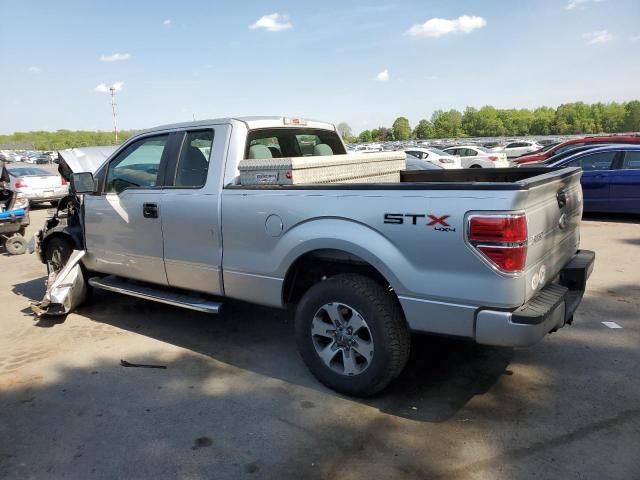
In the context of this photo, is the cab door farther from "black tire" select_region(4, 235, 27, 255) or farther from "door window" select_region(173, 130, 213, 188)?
"black tire" select_region(4, 235, 27, 255)

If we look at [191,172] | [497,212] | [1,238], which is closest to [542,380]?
[497,212]

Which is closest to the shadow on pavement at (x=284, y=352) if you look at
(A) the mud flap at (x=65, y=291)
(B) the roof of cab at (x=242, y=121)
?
(A) the mud flap at (x=65, y=291)

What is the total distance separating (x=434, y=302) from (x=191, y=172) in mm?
2387

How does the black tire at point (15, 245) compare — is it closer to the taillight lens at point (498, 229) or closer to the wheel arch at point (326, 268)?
the wheel arch at point (326, 268)

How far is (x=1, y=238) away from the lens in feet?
30.9

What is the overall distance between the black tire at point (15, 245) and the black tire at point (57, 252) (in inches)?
141

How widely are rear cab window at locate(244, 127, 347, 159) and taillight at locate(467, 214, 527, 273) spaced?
2.14m

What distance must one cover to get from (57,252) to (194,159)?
256 cm

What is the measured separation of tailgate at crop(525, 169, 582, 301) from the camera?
9.41 feet

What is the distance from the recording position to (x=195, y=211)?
4094 millimetres

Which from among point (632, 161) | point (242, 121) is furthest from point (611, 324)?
point (632, 161)

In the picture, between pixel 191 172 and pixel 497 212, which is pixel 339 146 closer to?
pixel 191 172

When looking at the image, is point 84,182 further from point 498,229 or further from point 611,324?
point 611,324

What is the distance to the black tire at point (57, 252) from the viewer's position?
5.70 metres
